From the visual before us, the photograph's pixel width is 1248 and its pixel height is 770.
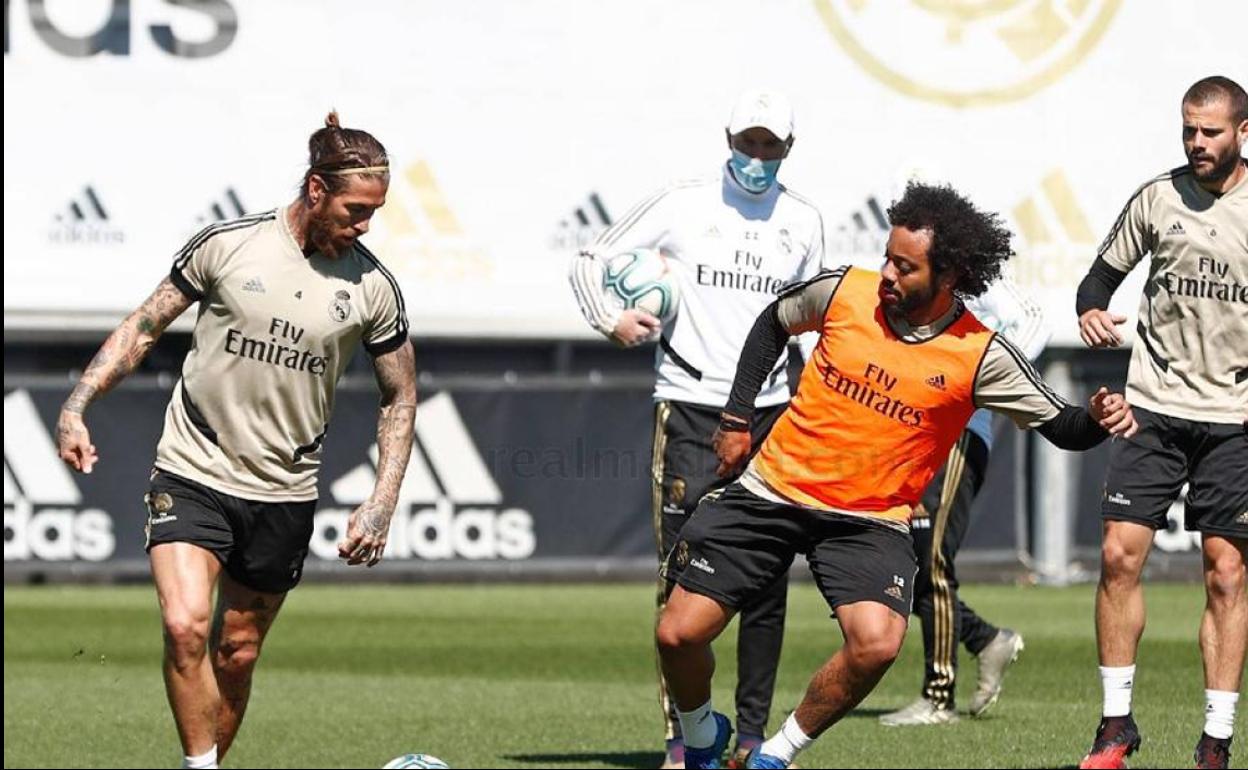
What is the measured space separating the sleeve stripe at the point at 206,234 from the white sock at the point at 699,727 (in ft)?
8.10

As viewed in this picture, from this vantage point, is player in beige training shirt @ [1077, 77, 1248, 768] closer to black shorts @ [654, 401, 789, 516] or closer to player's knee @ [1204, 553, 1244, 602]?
player's knee @ [1204, 553, 1244, 602]

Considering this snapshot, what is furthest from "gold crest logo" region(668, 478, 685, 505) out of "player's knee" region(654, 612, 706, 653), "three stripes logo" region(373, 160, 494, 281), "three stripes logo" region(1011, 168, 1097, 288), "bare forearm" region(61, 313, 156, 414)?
"three stripes logo" region(1011, 168, 1097, 288)

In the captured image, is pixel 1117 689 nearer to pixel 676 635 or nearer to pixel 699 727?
pixel 699 727

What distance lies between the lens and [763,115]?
9711mm

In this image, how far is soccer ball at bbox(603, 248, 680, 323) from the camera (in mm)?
9664

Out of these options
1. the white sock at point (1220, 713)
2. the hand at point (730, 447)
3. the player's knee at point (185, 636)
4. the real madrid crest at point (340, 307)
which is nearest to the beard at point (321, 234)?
the real madrid crest at point (340, 307)

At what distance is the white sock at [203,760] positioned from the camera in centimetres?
807

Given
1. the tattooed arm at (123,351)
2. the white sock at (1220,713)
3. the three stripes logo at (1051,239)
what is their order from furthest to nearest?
the three stripes logo at (1051,239), the white sock at (1220,713), the tattooed arm at (123,351)

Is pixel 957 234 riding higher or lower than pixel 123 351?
higher

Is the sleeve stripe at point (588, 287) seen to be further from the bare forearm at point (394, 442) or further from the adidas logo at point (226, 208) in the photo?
the adidas logo at point (226, 208)

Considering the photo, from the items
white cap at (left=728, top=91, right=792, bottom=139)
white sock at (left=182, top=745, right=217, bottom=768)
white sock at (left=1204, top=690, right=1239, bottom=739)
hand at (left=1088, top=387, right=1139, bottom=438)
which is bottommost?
white sock at (left=182, top=745, right=217, bottom=768)

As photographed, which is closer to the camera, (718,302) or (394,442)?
(394,442)

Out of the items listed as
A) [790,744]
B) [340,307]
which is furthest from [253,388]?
[790,744]

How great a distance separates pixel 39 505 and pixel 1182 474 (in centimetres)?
1354
